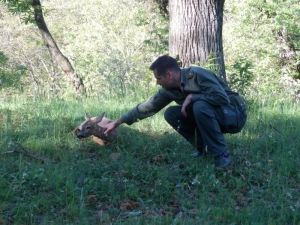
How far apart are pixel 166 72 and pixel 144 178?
1243mm

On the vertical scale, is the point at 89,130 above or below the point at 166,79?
below

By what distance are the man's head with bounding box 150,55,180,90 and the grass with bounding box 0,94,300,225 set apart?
3.29 ft

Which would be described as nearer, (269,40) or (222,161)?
(222,161)

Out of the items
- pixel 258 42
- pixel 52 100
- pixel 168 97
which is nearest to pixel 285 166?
pixel 168 97

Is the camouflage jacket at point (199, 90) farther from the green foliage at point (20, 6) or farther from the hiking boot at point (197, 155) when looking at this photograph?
the green foliage at point (20, 6)

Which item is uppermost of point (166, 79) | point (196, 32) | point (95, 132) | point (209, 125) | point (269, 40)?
point (196, 32)

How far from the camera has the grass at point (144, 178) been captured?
4434mm

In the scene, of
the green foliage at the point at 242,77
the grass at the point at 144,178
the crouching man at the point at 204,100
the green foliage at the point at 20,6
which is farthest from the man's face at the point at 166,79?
the green foliage at the point at 20,6

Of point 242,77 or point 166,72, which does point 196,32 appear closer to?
point 242,77

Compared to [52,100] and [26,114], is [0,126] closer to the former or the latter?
[26,114]

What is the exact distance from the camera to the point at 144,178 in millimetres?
5340

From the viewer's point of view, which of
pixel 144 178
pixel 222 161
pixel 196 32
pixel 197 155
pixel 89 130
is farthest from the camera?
pixel 196 32

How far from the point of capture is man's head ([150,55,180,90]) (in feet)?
18.1

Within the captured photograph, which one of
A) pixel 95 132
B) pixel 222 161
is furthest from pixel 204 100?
pixel 95 132
